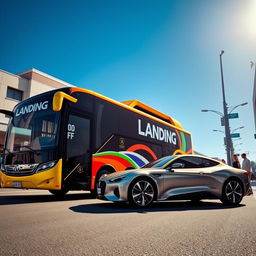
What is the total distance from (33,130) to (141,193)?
12.5 feet

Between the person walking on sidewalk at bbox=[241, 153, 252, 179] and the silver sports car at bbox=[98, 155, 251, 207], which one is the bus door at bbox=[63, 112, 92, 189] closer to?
the silver sports car at bbox=[98, 155, 251, 207]

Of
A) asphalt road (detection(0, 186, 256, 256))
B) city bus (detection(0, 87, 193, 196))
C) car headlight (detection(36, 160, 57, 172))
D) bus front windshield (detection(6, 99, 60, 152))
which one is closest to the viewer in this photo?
asphalt road (detection(0, 186, 256, 256))

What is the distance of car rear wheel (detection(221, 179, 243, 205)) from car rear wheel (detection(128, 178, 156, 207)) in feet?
6.55

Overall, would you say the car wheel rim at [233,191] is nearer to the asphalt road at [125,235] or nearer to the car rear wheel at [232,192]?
the car rear wheel at [232,192]

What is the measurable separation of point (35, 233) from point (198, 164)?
15.5ft

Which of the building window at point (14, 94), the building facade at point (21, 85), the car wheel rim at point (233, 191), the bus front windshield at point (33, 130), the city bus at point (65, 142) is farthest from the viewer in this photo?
the building window at point (14, 94)

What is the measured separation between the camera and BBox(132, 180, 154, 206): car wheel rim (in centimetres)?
561

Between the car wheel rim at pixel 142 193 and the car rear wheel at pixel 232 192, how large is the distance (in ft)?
6.74

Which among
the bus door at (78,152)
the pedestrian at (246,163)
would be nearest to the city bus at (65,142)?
the bus door at (78,152)

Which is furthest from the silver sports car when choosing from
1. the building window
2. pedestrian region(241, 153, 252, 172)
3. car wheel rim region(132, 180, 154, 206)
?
the building window

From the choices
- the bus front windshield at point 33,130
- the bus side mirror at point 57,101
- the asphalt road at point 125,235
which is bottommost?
the asphalt road at point 125,235

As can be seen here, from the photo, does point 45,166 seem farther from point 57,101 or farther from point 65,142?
point 57,101

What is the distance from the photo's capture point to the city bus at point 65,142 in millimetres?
6707

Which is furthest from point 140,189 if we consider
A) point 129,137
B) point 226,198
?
point 129,137
